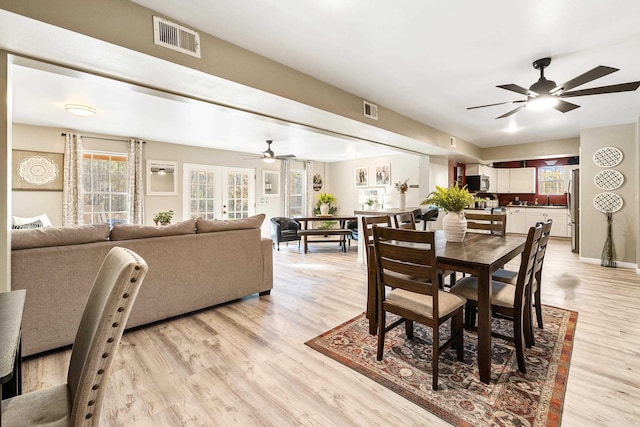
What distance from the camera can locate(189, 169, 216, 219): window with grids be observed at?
6.96m

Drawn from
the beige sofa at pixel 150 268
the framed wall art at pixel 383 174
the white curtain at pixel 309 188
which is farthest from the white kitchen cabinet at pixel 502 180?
the beige sofa at pixel 150 268

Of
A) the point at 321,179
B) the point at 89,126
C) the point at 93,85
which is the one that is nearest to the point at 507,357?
the point at 93,85

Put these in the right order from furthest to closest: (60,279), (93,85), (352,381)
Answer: (93,85) < (60,279) < (352,381)

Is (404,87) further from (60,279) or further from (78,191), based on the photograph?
(78,191)

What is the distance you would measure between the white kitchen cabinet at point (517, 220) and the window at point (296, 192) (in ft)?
19.3

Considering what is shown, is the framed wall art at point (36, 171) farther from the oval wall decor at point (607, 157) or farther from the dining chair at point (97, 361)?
the oval wall decor at point (607, 157)

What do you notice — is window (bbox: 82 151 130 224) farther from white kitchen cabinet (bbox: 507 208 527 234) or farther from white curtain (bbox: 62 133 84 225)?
white kitchen cabinet (bbox: 507 208 527 234)

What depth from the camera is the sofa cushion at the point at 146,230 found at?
8.52 ft

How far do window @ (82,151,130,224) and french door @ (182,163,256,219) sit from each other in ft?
3.83

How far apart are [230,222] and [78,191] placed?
4.04 metres

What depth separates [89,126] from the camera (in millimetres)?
5152

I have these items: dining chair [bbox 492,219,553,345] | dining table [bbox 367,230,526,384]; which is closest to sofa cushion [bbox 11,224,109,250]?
dining table [bbox 367,230,526,384]

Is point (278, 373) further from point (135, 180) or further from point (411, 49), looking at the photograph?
point (135, 180)

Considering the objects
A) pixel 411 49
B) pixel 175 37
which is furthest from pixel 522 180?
pixel 175 37
